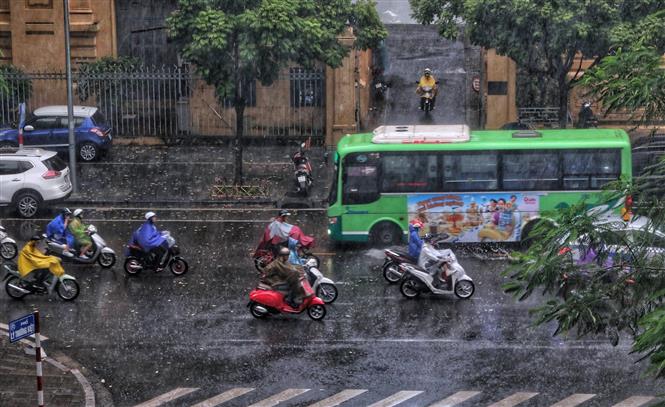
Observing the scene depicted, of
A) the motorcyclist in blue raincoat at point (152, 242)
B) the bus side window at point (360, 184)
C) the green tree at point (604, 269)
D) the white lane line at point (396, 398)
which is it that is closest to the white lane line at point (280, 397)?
the white lane line at point (396, 398)

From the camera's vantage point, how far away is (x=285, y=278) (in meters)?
19.1

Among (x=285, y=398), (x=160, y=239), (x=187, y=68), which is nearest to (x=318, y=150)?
(x=187, y=68)

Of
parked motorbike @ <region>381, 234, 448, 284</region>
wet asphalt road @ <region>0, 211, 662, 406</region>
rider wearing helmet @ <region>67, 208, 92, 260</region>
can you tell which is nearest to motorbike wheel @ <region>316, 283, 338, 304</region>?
wet asphalt road @ <region>0, 211, 662, 406</region>

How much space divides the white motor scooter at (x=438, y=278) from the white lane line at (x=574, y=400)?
471 cm

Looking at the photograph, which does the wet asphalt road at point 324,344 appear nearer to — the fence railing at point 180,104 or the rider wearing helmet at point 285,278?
the rider wearing helmet at point 285,278

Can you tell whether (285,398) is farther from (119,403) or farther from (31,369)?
(31,369)

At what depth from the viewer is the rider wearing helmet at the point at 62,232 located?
72.9ft

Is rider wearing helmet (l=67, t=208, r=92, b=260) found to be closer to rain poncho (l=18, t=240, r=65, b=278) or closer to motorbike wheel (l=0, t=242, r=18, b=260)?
motorbike wheel (l=0, t=242, r=18, b=260)

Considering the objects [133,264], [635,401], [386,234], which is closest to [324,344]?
[635,401]

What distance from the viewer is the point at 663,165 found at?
37.0ft

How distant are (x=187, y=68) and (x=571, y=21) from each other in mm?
12942

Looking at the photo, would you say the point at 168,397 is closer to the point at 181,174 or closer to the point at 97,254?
the point at 97,254

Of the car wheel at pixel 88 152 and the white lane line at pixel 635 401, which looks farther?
the car wheel at pixel 88 152

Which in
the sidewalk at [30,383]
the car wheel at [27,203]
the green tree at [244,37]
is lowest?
the sidewalk at [30,383]
